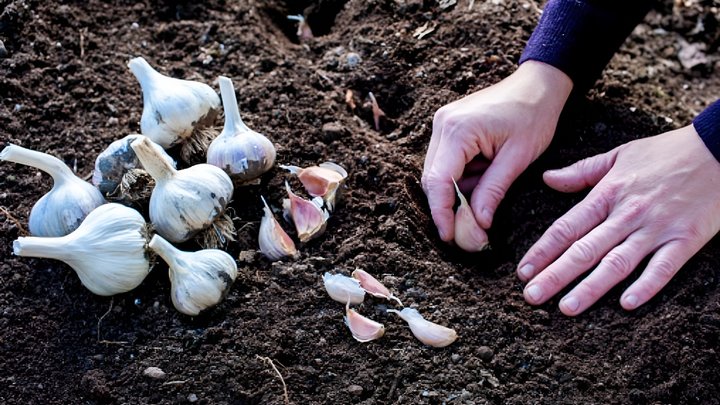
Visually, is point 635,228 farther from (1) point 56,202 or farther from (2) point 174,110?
(1) point 56,202

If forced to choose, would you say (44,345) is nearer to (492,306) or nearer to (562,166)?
(492,306)

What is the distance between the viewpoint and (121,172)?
180 cm

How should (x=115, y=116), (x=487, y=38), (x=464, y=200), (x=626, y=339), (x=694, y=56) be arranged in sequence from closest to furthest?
(x=626, y=339), (x=464, y=200), (x=115, y=116), (x=487, y=38), (x=694, y=56)

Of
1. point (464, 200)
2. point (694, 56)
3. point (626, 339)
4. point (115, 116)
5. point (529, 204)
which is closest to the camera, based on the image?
point (626, 339)

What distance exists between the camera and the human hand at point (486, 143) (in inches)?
72.8

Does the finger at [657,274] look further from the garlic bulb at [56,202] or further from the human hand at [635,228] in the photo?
the garlic bulb at [56,202]

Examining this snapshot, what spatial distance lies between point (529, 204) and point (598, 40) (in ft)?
1.60

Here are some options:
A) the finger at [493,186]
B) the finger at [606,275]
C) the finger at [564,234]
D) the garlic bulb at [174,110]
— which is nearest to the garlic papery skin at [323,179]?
the garlic bulb at [174,110]

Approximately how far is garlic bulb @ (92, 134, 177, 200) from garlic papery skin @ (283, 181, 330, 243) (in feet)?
1.05

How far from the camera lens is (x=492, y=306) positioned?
1.75 m

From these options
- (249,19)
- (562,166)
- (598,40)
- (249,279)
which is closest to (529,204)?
(562,166)

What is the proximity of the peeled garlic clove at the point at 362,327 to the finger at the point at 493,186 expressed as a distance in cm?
40

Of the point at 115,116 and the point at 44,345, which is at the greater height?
the point at 115,116

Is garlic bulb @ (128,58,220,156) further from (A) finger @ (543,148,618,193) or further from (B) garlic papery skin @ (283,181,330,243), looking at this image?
(A) finger @ (543,148,618,193)
